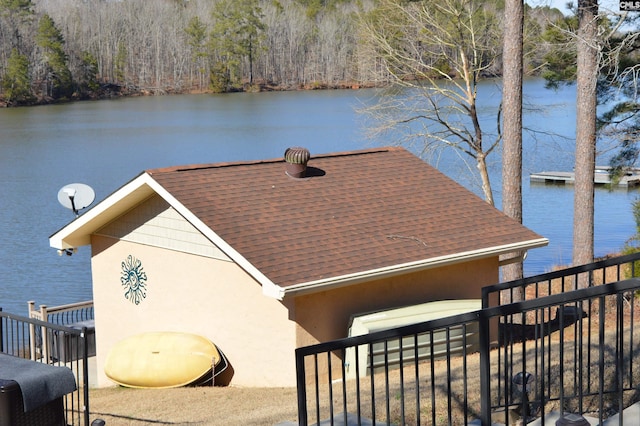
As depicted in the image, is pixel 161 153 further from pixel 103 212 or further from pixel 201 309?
pixel 201 309

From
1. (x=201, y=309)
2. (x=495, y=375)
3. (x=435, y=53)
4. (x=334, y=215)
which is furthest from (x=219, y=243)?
(x=435, y=53)

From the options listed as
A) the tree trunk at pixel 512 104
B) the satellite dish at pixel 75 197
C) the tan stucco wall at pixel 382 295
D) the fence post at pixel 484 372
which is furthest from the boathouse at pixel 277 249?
the fence post at pixel 484 372

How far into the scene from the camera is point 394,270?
12.2 m

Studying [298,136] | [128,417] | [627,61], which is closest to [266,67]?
[298,136]

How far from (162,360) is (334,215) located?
3.20m

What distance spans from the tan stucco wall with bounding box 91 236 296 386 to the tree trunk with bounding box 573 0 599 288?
274 inches

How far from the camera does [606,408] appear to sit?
6605mm

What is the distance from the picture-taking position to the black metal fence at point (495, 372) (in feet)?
16.8

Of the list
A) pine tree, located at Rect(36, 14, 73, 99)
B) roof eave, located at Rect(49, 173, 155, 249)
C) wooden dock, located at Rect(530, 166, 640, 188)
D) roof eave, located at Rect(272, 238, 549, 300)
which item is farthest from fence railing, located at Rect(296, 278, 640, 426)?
pine tree, located at Rect(36, 14, 73, 99)

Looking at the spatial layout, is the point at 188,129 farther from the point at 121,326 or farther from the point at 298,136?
the point at 121,326

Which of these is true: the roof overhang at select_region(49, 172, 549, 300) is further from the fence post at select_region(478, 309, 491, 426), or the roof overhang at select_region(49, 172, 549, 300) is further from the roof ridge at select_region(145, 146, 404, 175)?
the fence post at select_region(478, 309, 491, 426)

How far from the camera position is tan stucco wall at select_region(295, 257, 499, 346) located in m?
12.0

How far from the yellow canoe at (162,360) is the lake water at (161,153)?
9706mm

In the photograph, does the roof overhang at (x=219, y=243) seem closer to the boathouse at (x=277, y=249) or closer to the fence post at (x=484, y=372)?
the boathouse at (x=277, y=249)
